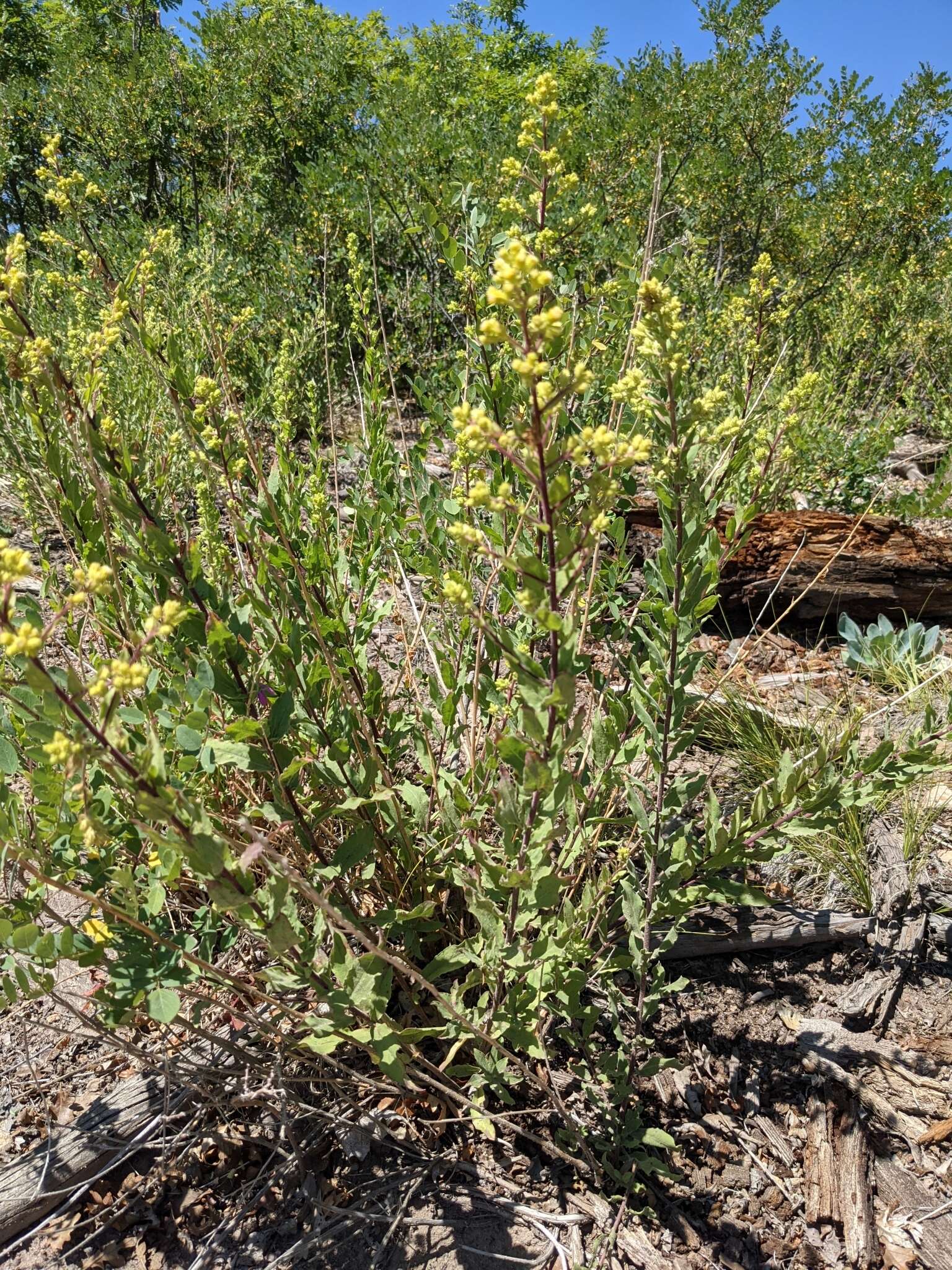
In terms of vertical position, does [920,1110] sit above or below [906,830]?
below

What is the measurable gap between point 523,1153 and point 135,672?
1398mm

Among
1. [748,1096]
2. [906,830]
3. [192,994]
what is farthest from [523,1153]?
[906,830]

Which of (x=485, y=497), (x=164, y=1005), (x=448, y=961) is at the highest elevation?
(x=485, y=497)

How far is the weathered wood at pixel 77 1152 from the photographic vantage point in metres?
1.60

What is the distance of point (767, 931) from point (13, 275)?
2.10m

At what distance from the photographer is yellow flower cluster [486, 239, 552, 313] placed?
3.01ft

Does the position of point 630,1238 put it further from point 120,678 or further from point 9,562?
point 9,562

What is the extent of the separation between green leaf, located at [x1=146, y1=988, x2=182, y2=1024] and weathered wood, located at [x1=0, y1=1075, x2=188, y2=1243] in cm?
56

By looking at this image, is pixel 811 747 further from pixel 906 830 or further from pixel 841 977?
pixel 841 977

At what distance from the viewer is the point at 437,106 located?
21.9ft

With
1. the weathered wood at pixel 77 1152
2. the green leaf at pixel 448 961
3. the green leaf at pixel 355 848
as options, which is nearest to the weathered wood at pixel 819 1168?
the green leaf at pixel 448 961

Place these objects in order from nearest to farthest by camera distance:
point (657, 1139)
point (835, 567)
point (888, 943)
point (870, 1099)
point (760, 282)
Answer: point (657, 1139) → point (870, 1099) → point (888, 943) → point (760, 282) → point (835, 567)

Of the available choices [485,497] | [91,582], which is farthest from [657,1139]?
[91,582]

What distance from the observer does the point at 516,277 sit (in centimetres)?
94
